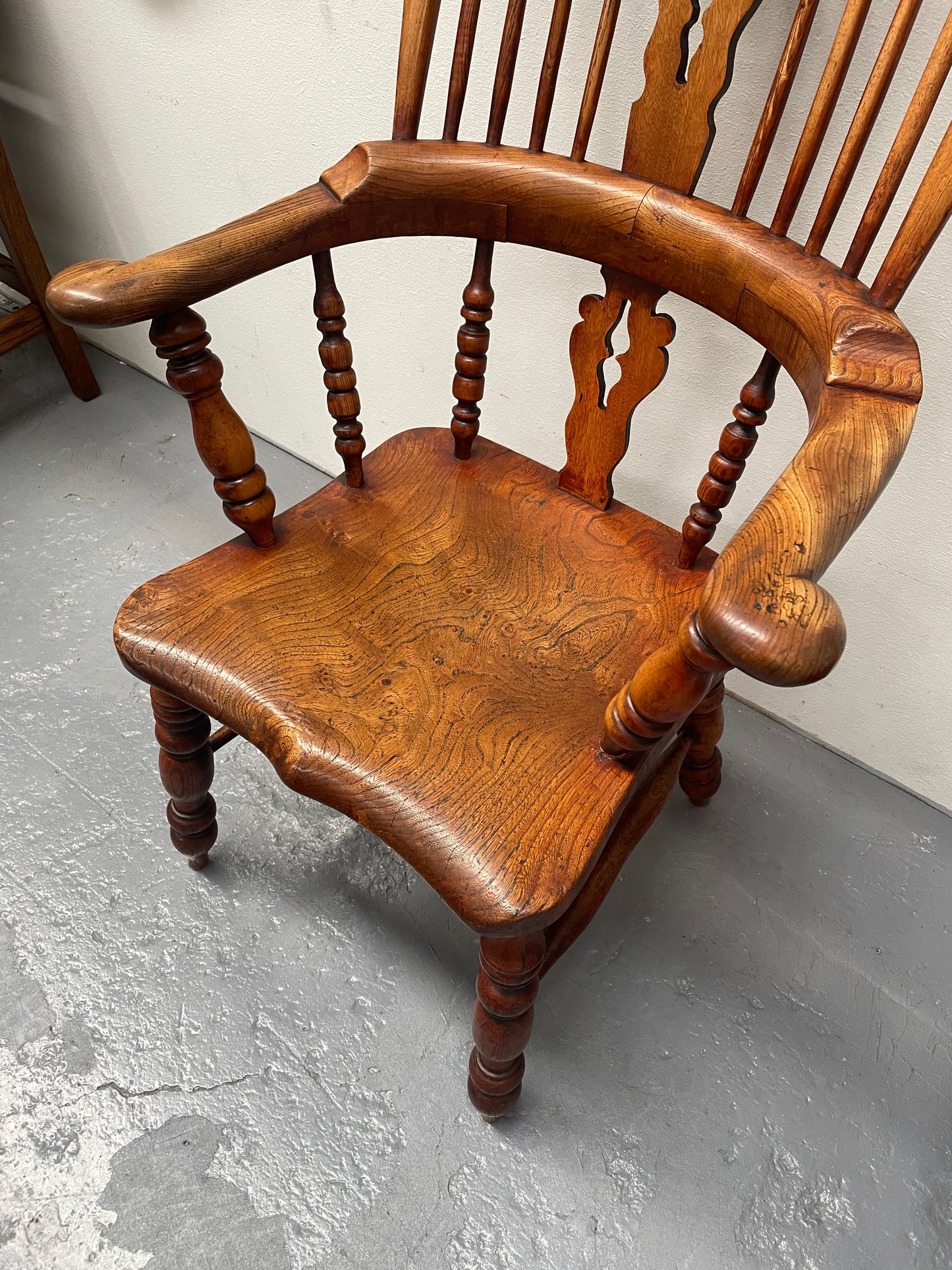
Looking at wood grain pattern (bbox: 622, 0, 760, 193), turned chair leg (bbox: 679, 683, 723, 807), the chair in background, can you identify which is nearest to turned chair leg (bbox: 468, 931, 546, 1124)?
turned chair leg (bbox: 679, 683, 723, 807)

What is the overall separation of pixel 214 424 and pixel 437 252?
588 mm

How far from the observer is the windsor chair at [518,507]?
712mm

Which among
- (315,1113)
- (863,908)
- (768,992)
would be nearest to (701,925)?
(768,992)

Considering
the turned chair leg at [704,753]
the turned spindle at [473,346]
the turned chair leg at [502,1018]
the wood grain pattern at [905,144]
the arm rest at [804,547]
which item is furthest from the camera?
the turned chair leg at [704,753]

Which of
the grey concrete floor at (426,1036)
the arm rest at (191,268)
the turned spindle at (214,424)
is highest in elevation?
the arm rest at (191,268)

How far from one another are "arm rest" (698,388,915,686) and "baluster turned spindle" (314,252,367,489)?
0.45 m

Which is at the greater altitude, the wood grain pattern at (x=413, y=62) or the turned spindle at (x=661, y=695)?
the wood grain pattern at (x=413, y=62)

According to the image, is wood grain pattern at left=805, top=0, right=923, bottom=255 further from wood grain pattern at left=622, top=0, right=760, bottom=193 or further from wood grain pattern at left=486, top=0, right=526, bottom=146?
wood grain pattern at left=486, top=0, right=526, bottom=146

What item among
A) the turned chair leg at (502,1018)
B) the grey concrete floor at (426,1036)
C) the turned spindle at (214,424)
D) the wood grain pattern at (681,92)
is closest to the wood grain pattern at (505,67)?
the wood grain pattern at (681,92)

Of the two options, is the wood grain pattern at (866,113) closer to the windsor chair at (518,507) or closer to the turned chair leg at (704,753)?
the windsor chair at (518,507)

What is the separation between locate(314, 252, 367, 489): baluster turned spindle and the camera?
0.88m

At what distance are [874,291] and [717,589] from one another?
14.6 inches

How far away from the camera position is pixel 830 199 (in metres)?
0.77

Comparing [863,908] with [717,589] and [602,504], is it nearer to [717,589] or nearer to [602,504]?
[602,504]
